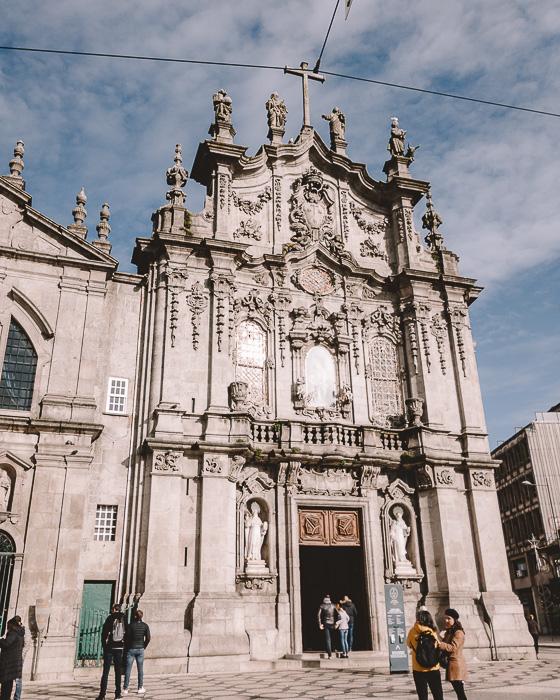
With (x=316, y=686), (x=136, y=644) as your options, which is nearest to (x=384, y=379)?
(x=316, y=686)

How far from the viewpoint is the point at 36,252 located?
67.8 ft

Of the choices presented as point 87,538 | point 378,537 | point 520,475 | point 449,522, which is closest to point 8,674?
point 87,538

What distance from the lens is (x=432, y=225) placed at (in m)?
26.6

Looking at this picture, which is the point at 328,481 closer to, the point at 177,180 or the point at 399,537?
the point at 399,537

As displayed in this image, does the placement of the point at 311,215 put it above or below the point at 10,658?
above

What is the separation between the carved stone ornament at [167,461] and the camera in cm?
1908

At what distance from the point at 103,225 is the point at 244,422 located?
8647 mm

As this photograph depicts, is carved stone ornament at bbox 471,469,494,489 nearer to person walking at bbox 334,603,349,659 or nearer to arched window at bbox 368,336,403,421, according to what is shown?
arched window at bbox 368,336,403,421

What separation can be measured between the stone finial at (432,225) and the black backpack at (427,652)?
773 inches

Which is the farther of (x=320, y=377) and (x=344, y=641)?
(x=320, y=377)

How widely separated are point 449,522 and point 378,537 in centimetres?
255

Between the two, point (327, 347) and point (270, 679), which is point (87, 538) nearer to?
point (270, 679)

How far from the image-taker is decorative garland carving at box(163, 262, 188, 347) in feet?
69.5

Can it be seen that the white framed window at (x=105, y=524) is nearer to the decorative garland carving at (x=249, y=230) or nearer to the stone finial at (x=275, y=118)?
the decorative garland carving at (x=249, y=230)
